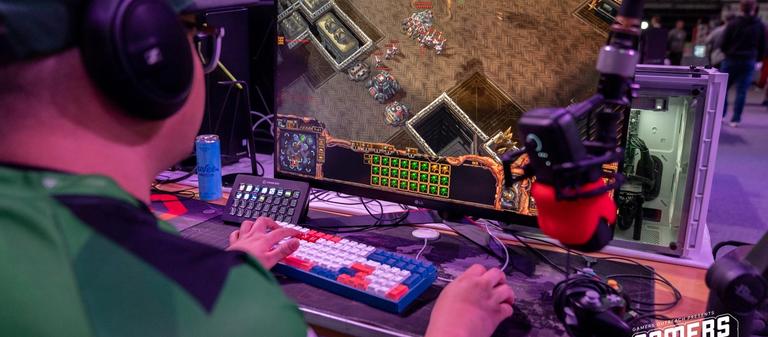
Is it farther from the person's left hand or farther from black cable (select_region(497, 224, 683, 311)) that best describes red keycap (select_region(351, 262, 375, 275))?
black cable (select_region(497, 224, 683, 311))

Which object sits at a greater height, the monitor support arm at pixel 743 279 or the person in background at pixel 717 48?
the monitor support arm at pixel 743 279

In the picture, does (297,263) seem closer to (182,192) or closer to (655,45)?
(182,192)

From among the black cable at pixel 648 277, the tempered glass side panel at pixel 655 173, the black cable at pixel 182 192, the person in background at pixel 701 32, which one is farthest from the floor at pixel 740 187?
the person in background at pixel 701 32

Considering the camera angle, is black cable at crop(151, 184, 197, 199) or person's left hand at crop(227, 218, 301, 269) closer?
person's left hand at crop(227, 218, 301, 269)

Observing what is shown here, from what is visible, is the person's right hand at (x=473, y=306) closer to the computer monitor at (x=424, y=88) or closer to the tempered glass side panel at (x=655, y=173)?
the computer monitor at (x=424, y=88)

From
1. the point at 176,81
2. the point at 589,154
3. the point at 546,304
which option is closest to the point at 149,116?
the point at 176,81

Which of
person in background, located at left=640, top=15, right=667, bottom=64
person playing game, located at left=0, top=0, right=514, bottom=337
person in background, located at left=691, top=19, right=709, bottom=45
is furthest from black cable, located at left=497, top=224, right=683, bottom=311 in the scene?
person in background, located at left=691, top=19, right=709, bottom=45

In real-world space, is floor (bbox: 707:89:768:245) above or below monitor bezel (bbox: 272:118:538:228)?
below
